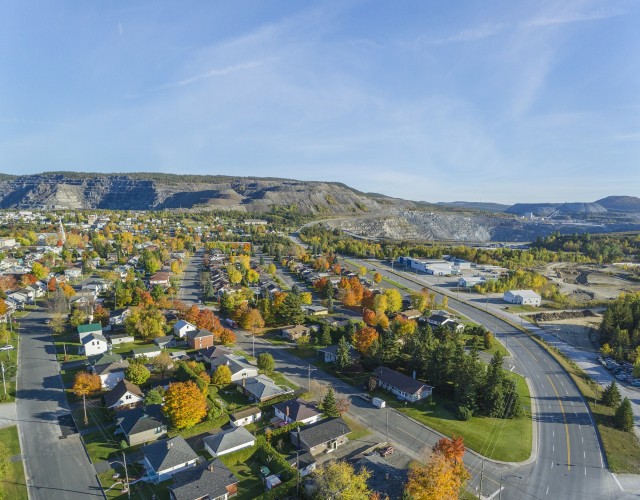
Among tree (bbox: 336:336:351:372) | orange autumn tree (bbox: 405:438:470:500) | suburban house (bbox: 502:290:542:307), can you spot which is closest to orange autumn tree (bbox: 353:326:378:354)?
tree (bbox: 336:336:351:372)

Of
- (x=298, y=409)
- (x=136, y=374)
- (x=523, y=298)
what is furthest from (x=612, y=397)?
(x=136, y=374)

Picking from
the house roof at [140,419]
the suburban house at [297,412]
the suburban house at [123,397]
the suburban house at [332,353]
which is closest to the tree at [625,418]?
the suburban house at [332,353]

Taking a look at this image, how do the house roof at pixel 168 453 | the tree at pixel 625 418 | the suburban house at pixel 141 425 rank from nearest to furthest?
the house roof at pixel 168 453 < the suburban house at pixel 141 425 < the tree at pixel 625 418

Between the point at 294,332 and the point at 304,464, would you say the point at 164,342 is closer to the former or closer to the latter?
the point at 294,332

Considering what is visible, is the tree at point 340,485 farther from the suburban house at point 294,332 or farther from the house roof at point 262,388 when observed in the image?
the suburban house at point 294,332

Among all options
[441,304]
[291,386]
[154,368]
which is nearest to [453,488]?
[291,386]

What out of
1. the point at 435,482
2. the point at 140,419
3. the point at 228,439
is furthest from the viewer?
the point at 140,419

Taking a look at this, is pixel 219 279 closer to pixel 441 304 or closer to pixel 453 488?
pixel 441 304
